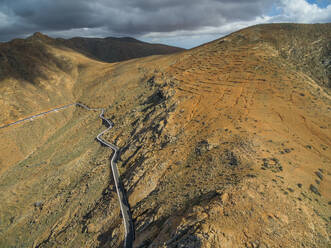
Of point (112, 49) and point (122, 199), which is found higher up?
point (122, 199)

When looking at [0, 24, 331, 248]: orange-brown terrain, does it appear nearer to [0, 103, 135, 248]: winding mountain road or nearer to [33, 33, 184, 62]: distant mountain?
[0, 103, 135, 248]: winding mountain road

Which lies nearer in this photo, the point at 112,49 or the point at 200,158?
the point at 200,158

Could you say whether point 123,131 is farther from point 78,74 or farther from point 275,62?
point 78,74

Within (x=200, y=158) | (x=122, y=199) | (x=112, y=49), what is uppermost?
(x=200, y=158)

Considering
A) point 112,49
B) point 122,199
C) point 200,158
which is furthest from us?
point 112,49

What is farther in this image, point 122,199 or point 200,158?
point 122,199

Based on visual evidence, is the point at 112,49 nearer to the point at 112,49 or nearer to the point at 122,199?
the point at 112,49

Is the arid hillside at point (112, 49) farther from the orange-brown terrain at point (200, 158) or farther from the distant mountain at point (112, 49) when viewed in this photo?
the orange-brown terrain at point (200, 158)

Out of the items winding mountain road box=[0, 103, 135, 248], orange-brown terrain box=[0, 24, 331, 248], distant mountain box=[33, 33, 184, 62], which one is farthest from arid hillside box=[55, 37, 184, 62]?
winding mountain road box=[0, 103, 135, 248]

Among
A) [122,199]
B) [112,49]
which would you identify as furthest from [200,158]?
[112,49]

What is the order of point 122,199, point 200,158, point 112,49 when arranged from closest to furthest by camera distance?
point 200,158, point 122,199, point 112,49
